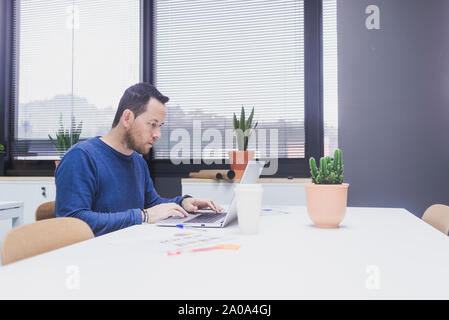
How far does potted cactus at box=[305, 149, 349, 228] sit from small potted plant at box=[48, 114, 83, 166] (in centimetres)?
261

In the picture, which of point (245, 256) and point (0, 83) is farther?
point (0, 83)

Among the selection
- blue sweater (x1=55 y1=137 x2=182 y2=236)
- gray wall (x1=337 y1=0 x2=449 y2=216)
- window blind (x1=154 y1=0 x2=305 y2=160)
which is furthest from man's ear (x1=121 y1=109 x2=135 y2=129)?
gray wall (x1=337 y1=0 x2=449 y2=216)

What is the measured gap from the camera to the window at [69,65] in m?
3.31

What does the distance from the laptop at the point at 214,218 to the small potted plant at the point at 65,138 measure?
7.12 feet

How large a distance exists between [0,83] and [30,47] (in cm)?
45

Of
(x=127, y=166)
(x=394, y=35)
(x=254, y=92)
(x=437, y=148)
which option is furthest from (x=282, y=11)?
(x=127, y=166)

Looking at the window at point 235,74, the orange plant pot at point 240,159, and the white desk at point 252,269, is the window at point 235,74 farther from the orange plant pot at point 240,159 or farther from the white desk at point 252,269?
the white desk at point 252,269

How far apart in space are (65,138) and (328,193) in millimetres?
2727

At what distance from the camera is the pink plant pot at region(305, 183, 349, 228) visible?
110cm

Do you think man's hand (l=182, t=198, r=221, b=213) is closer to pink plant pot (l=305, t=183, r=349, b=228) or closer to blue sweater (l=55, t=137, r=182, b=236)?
blue sweater (l=55, t=137, r=182, b=236)

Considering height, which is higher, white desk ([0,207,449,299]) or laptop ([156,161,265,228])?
laptop ([156,161,265,228])

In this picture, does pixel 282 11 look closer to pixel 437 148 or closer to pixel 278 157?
pixel 278 157

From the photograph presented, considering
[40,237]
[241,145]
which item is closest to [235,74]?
[241,145]

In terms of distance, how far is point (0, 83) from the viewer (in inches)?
137
